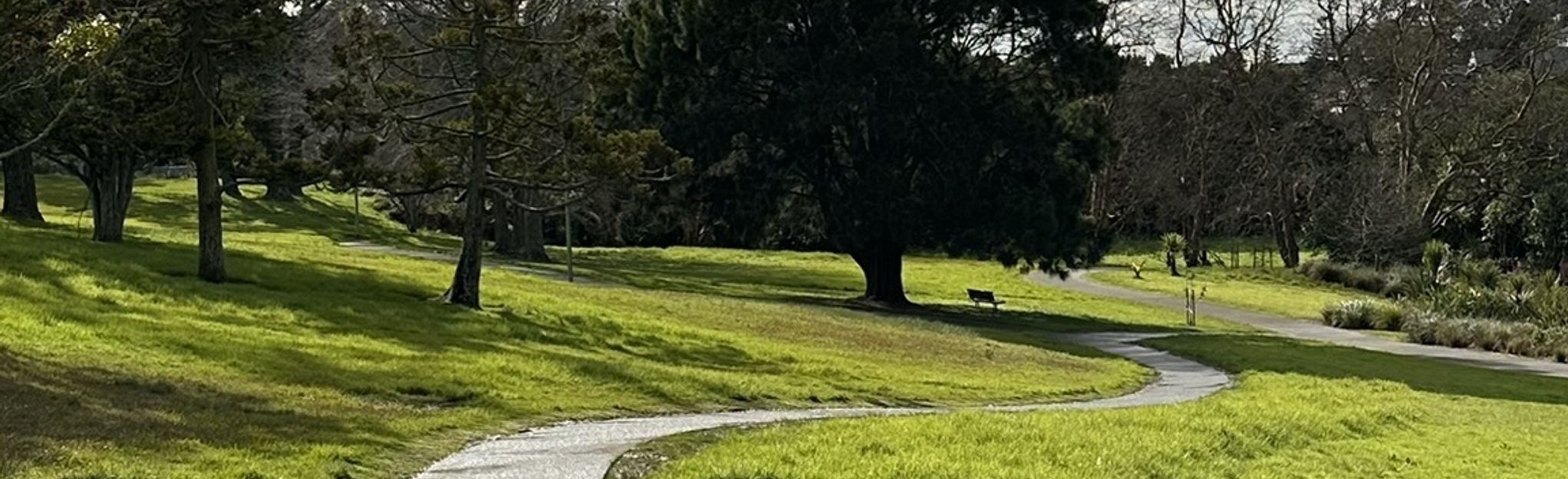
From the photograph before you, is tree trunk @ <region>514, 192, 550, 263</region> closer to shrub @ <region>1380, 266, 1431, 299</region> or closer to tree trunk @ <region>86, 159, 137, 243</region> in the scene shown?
tree trunk @ <region>86, 159, 137, 243</region>

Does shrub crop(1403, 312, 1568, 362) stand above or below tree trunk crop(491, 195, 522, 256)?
below

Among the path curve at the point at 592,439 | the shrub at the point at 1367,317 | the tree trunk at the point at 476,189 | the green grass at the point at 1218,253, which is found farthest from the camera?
the green grass at the point at 1218,253

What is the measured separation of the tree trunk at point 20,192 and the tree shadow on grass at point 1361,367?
85.7 ft

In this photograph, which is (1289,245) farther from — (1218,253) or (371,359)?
(371,359)

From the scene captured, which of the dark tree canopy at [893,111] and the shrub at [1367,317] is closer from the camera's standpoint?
the dark tree canopy at [893,111]

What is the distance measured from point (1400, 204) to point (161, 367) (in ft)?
175

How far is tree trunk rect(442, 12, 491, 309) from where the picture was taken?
2366 cm

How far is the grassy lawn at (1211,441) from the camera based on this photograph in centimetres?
1166

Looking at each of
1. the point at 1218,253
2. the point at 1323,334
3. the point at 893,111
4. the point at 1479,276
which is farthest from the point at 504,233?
the point at 1218,253

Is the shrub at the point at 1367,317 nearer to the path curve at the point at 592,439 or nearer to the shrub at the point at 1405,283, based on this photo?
the shrub at the point at 1405,283

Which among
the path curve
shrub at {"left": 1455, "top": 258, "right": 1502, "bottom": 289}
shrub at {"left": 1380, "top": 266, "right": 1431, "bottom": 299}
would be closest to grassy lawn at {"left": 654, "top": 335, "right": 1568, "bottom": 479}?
the path curve

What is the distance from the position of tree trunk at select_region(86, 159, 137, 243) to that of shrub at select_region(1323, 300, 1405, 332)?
30.6 m

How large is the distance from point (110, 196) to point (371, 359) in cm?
1538

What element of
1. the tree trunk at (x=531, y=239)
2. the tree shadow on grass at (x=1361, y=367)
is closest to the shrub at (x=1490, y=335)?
the tree shadow on grass at (x=1361, y=367)
